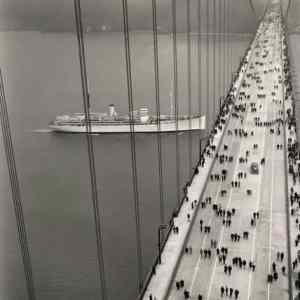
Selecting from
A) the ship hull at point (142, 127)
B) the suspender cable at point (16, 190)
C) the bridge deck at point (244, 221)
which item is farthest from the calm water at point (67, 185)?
the bridge deck at point (244, 221)

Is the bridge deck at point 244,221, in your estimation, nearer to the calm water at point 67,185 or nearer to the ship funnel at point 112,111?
the calm water at point 67,185

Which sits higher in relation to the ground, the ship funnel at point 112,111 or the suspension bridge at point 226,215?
the ship funnel at point 112,111

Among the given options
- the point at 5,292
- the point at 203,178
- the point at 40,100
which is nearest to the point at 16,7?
the point at 40,100

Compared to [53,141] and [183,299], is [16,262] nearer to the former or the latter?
[183,299]

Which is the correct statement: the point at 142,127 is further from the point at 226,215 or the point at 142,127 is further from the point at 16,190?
the point at 16,190

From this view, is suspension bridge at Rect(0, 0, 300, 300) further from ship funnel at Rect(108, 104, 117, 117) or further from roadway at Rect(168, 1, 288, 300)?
ship funnel at Rect(108, 104, 117, 117)

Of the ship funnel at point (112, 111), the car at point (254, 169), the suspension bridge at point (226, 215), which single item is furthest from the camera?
the ship funnel at point (112, 111)

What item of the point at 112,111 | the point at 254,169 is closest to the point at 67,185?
the point at 254,169

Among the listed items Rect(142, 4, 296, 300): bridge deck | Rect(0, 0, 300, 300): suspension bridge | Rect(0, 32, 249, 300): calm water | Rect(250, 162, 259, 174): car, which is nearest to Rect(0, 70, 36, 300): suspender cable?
Rect(0, 0, 300, 300): suspension bridge
